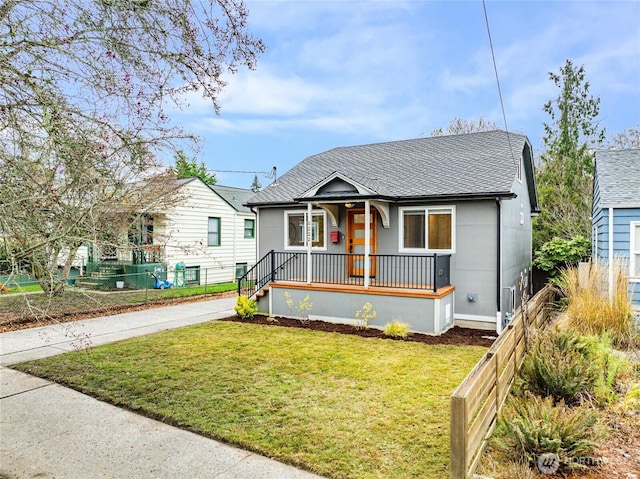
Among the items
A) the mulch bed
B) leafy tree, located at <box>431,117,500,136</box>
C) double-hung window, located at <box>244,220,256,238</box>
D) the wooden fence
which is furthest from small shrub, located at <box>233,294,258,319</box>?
leafy tree, located at <box>431,117,500,136</box>

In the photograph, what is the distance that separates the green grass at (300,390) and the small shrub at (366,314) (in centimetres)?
100

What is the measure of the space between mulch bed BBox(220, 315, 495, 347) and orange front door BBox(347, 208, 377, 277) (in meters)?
1.88

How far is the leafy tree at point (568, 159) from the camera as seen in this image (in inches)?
679

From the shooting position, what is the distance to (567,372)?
455cm

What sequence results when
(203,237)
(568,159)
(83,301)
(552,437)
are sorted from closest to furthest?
(552,437) < (83,301) < (203,237) < (568,159)

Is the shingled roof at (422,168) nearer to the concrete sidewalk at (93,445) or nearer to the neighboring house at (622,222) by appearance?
the neighboring house at (622,222)

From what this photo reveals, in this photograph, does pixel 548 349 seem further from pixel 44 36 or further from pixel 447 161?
pixel 447 161

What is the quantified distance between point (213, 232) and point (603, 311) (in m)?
15.5

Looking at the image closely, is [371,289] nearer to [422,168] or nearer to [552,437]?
[422,168]

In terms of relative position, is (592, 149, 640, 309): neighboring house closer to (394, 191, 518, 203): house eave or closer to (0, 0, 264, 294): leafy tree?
(394, 191, 518, 203): house eave

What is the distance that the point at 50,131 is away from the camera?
3.10m

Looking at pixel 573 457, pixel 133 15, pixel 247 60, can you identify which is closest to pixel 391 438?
pixel 573 457

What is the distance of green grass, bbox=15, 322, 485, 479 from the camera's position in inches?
149

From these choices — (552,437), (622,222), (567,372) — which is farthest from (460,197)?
(552,437)
